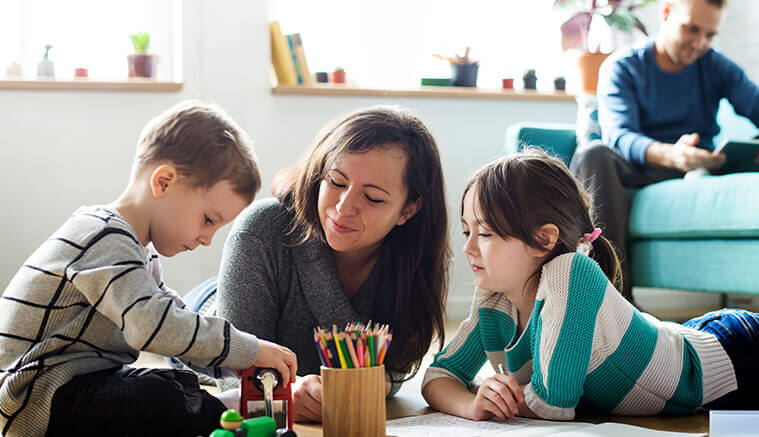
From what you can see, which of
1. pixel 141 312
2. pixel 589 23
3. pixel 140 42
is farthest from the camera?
pixel 589 23

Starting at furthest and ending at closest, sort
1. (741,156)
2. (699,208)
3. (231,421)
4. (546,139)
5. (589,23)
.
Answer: (589,23), (546,139), (741,156), (699,208), (231,421)

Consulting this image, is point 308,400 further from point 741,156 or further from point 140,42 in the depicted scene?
point 140,42

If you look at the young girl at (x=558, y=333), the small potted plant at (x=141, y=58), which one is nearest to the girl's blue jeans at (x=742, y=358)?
the young girl at (x=558, y=333)

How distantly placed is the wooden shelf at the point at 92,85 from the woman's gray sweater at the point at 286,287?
158 centimetres

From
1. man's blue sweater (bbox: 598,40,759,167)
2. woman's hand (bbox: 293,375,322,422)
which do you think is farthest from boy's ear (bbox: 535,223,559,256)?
man's blue sweater (bbox: 598,40,759,167)

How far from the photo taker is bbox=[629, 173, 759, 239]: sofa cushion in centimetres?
197

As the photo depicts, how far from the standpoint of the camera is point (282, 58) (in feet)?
9.82

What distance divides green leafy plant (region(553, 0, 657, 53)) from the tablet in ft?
3.44

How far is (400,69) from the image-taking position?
3338mm

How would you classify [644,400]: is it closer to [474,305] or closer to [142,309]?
[474,305]

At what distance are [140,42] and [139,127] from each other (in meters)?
0.33

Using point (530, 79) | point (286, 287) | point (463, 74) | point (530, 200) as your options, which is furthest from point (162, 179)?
point (530, 79)

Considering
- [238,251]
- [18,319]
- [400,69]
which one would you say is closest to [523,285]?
[238,251]

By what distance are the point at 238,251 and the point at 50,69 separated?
6.14 feet
